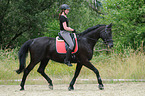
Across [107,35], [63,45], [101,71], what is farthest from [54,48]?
[101,71]

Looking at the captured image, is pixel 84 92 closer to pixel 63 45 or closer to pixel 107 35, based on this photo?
pixel 63 45

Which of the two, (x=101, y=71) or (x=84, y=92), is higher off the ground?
(x=84, y=92)

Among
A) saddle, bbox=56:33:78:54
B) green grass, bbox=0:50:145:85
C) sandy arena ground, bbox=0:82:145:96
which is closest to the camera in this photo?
sandy arena ground, bbox=0:82:145:96

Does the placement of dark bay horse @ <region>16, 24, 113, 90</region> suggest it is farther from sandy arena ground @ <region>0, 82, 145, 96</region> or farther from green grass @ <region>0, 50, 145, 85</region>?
green grass @ <region>0, 50, 145, 85</region>

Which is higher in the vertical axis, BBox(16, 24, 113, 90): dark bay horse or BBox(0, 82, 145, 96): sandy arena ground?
BBox(16, 24, 113, 90): dark bay horse

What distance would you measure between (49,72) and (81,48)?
14.2ft

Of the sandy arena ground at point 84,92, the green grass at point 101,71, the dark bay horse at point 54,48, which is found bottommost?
the green grass at point 101,71

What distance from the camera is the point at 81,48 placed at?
896cm

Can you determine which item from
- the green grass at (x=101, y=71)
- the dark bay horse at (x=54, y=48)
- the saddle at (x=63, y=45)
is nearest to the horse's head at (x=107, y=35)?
the dark bay horse at (x=54, y=48)

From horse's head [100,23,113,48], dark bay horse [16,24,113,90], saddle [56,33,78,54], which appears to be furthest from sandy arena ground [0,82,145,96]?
horse's head [100,23,113,48]

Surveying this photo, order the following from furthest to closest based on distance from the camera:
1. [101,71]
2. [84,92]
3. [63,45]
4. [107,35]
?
[101,71] → [63,45] → [107,35] → [84,92]

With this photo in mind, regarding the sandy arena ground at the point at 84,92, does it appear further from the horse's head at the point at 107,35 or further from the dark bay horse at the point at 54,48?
the horse's head at the point at 107,35

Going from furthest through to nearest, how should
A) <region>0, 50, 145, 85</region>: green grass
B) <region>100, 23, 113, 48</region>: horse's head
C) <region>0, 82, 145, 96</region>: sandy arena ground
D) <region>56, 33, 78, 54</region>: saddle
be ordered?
A: <region>0, 50, 145, 85</region>: green grass, <region>56, 33, 78, 54</region>: saddle, <region>100, 23, 113, 48</region>: horse's head, <region>0, 82, 145, 96</region>: sandy arena ground

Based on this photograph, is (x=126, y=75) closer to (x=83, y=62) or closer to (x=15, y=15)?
(x=83, y=62)
